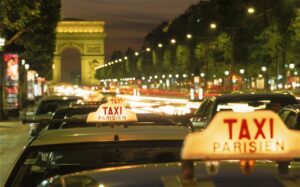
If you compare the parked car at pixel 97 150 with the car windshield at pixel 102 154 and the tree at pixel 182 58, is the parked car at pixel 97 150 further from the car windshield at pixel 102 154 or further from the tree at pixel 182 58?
the tree at pixel 182 58

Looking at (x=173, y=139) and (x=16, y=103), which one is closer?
(x=173, y=139)

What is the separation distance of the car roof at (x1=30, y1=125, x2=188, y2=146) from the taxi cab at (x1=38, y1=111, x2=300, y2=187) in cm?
267

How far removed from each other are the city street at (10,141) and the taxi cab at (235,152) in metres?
10.6

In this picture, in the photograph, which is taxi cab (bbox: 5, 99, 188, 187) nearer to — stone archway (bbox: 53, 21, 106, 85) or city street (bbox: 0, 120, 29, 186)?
city street (bbox: 0, 120, 29, 186)

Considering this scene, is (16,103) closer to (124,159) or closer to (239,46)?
(239,46)

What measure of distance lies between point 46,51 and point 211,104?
161 feet

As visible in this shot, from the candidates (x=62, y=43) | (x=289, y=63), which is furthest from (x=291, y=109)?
(x=62, y=43)

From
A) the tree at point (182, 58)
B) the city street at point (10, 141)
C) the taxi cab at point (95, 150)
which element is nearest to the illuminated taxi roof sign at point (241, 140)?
the taxi cab at point (95, 150)

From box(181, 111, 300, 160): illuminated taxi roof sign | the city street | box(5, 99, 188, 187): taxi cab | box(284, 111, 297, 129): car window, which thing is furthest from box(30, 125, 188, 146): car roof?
the city street

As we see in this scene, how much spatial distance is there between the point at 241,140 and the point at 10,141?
2529 cm

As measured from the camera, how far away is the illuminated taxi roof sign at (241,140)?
3.76 m

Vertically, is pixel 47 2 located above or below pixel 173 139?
above

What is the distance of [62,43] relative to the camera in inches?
7269

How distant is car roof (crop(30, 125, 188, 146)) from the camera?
6.69m
